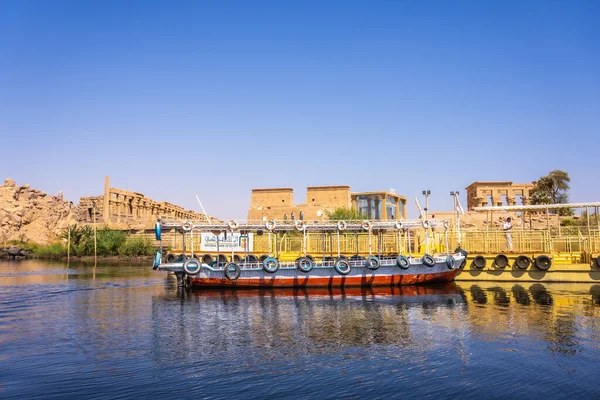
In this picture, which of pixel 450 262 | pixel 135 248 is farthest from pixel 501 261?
pixel 135 248

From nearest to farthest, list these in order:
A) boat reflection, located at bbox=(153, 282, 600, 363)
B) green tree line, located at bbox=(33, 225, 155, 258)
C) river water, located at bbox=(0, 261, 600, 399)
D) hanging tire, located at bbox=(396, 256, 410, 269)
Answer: river water, located at bbox=(0, 261, 600, 399), boat reflection, located at bbox=(153, 282, 600, 363), hanging tire, located at bbox=(396, 256, 410, 269), green tree line, located at bbox=(33, 225, 155, 258)

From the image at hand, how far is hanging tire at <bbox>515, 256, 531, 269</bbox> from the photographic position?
1262 inches

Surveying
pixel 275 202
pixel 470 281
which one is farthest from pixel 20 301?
pixel 275 202

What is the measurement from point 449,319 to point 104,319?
1402 cm

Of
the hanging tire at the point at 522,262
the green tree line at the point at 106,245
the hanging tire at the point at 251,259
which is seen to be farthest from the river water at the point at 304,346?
the green tree line at the point at 106,245

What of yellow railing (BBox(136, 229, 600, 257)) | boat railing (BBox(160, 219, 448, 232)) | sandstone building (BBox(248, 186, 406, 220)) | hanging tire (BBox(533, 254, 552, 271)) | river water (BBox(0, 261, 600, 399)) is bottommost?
river water (BBox(0, 261, 600, 399))

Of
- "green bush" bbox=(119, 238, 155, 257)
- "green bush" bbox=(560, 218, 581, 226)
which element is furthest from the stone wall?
"green bush" bbox=(560, 218, 581, 226)

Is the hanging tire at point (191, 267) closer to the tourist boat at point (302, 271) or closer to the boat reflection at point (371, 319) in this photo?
the tourist boat at point (302, 271)

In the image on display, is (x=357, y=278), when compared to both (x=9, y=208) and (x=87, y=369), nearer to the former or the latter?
(x=87, y=369)

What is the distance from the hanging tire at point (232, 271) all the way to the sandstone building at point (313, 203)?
23.6m

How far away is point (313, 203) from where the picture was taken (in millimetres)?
57531

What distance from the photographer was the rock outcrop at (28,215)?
86438 millimetres

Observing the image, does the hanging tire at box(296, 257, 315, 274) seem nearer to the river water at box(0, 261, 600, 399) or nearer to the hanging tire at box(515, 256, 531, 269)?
the river water at box(0, 261, 600, 399)

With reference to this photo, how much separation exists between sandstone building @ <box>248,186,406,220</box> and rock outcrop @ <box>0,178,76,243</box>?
4666 cm
